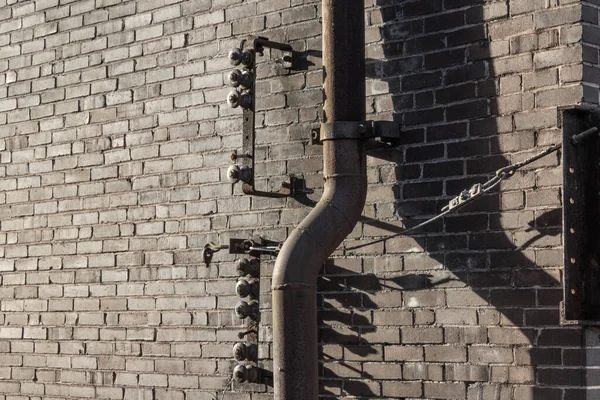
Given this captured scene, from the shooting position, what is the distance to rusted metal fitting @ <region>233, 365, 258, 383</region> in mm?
5492

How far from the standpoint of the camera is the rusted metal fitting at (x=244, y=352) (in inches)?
219

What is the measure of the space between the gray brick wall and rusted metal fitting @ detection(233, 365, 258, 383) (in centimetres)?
9

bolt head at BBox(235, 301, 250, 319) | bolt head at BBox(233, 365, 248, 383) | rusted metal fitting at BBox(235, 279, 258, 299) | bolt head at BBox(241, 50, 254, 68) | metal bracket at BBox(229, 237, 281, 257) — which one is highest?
bolt head at BBox(241, 50, 254, 68)

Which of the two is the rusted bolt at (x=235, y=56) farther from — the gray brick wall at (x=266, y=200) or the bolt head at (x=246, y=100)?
the gray brick wall at (x=266, y=200)

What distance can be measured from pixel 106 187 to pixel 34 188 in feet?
1.86

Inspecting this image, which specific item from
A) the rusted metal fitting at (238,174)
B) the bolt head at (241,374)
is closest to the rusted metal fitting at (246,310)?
the bolt head at (241,374)

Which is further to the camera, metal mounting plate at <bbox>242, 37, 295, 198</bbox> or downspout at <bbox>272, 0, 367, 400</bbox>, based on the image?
metal mounting plate at <bbox>242, 37, 295, 198</bbox>

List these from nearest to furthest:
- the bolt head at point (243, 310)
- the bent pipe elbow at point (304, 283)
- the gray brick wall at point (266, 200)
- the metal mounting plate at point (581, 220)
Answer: the metal mounting plate at point (581, 220) → the gray brick wall at point (266, 200) → the bent pipe elbow at point (304, 283) → the bolt head at point (243, 310)

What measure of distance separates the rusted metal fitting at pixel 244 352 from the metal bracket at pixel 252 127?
27.3 inches

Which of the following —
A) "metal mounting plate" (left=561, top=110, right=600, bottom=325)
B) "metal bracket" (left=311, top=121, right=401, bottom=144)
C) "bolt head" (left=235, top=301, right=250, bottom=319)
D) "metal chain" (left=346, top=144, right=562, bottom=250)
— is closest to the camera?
"metal mounting plate" (left=561, top=110, right=600, bottom=325)

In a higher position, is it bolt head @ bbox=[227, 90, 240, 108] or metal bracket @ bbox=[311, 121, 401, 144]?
bolt head @ bbox=[227, 90, 240, 108]

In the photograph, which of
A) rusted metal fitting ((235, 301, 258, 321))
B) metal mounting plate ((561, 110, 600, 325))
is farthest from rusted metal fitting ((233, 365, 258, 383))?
metal mounting plate ((561, 110, 600, 325))

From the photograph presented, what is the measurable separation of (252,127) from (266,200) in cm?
37

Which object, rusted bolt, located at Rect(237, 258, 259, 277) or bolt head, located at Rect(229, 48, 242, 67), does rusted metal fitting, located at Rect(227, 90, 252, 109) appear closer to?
bolt head, located at Rect(229, 48, 242, 67)
